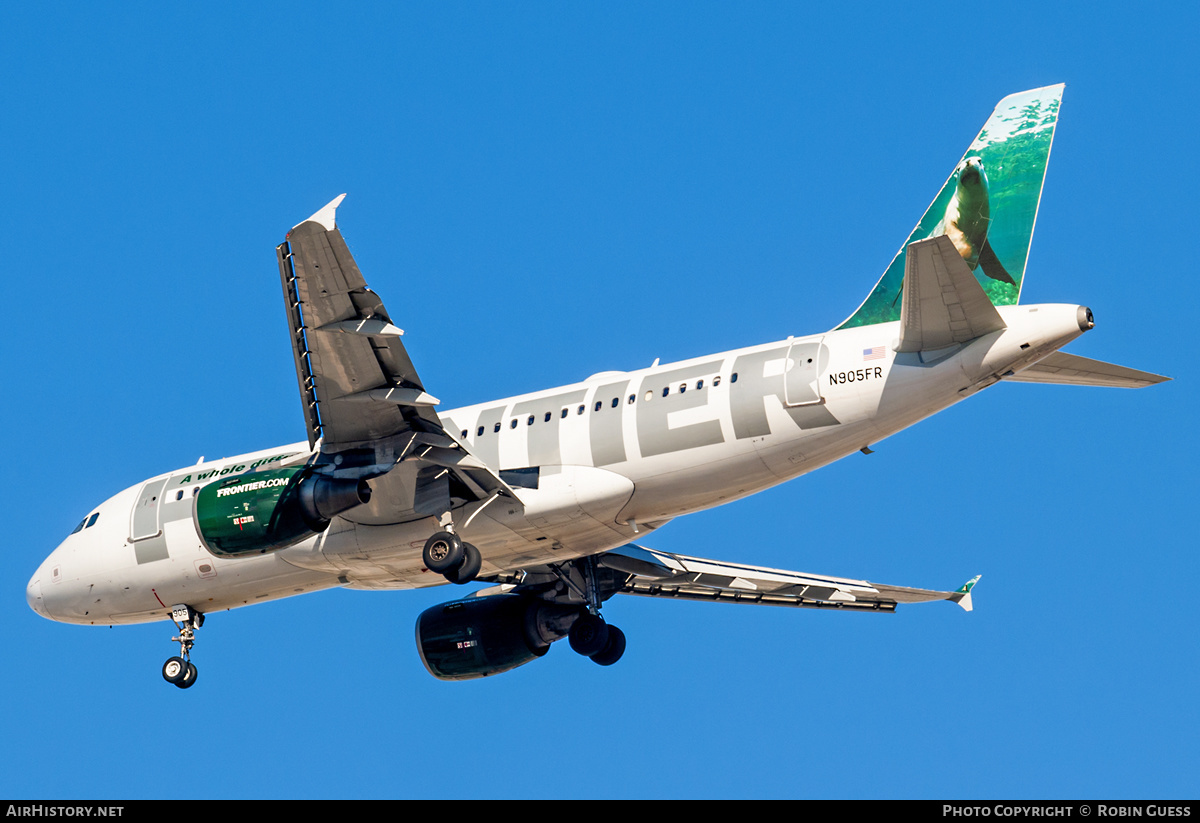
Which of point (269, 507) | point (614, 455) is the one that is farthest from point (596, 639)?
point (269, 507)

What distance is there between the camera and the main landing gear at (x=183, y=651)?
1079 inches

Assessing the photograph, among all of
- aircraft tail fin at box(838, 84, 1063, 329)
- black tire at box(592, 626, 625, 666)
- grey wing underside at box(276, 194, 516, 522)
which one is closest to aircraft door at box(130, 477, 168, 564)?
grey wing underside at box(276, 194, 516, 522)

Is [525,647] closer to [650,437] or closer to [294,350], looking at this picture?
[650,437]

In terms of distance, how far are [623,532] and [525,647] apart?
5.60 metres

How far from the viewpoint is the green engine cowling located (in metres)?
23.8

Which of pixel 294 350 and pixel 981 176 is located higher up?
pixel 981 176

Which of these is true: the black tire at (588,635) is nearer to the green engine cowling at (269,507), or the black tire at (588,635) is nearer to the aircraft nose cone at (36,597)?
the green engine cowling at (269,507)

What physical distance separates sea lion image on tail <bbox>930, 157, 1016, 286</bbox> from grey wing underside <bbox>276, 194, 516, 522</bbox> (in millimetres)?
8185

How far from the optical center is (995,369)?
2158 cm

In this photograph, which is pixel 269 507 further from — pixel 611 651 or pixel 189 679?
pixel 611 651
